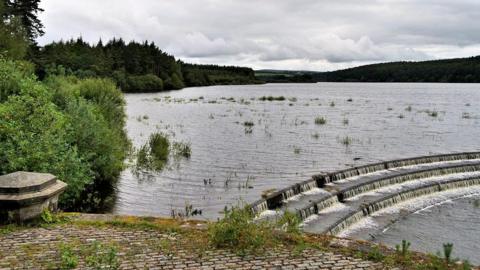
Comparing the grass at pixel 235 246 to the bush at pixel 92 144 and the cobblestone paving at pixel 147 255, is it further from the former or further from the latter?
the bush at pixel 92 144

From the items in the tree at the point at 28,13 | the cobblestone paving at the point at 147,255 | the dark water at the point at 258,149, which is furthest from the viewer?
the tree at the point at 28,13

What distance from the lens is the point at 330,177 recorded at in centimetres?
2158

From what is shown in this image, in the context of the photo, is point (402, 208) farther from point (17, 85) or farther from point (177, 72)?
point (177, 72)

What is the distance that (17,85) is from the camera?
59.2 feet

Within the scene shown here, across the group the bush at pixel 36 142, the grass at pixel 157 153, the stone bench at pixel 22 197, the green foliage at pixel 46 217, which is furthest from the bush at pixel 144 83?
the green foliage at pixel 46 217

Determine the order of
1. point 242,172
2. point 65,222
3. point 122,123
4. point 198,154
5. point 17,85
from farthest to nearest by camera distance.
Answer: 1. point 198,154
2. point 122,123
3. point 242,172
4. point 17,85
5. point 65,222

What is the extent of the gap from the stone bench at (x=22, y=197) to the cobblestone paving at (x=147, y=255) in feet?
1.81

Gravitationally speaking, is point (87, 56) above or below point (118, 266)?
above

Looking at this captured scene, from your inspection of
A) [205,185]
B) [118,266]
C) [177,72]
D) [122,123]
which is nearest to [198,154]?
[122,123]

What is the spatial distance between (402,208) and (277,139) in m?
17.0

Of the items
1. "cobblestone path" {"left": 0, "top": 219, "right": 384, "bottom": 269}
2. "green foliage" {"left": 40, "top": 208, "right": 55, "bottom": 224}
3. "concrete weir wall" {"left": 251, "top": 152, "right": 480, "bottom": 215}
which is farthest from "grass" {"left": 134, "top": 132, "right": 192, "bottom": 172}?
"cobblestone path" {"left": 0, "top": 219, "right": 384, "bottom": 269}

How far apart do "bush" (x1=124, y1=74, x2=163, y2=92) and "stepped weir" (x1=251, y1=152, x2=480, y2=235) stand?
99.8 m

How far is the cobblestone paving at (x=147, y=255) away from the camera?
789cm

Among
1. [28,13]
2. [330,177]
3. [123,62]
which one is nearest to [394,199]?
[330,177]
